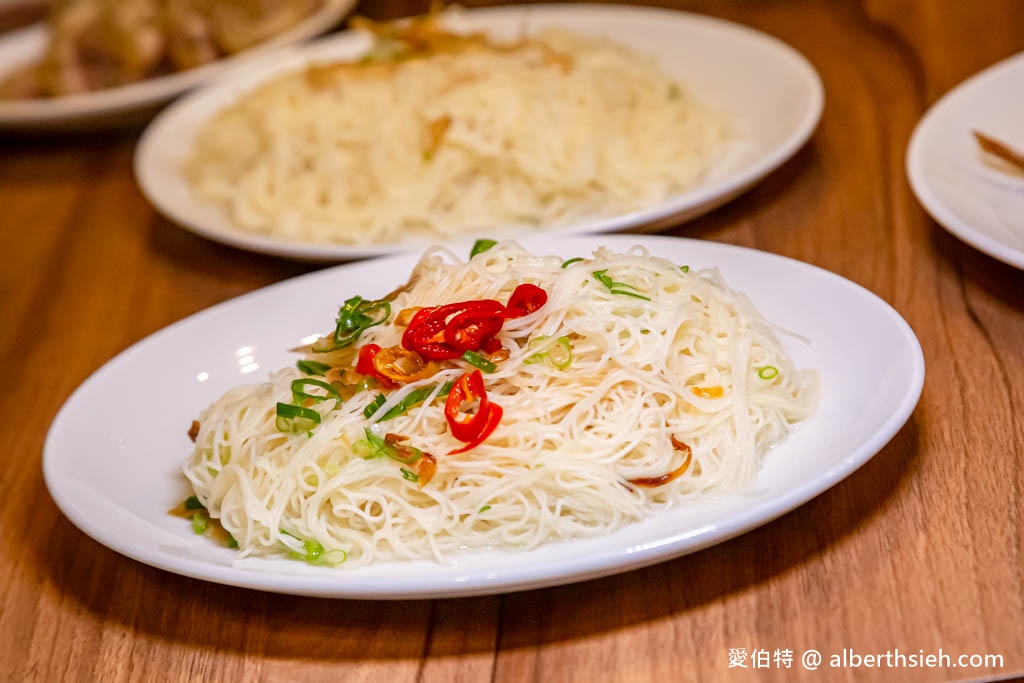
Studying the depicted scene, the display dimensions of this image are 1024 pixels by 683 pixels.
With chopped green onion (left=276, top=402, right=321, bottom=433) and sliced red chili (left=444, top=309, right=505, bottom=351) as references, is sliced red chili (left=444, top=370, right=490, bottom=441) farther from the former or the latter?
chopped green onion (left=276, top=402, right=321, bottom=433)

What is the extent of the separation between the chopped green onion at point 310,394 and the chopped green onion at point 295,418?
0.03 m

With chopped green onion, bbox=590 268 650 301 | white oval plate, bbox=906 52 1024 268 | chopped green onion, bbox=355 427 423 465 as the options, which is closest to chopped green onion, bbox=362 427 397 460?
chopped green onion, bbox=355 427 423 465

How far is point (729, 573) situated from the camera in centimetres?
169

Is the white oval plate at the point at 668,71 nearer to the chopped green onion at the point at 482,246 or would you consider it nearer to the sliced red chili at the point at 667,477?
the chopped green onion at the point at 482,246

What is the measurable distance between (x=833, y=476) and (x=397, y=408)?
0.75m

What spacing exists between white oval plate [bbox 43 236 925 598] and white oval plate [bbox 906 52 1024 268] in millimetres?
371

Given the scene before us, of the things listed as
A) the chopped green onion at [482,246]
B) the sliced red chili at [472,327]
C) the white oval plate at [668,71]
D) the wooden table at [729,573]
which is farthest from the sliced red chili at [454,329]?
the white oval plate at [668,71]

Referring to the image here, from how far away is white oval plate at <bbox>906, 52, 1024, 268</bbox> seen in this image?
7.13 feet

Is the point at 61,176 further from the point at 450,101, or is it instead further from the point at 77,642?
the point at 77,642

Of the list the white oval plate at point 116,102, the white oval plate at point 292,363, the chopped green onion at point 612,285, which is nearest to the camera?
the white oval plate at point 292,363

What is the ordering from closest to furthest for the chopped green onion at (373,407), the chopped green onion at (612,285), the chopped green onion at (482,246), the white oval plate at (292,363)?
the white oval plate at (292,363) < the chopped green onion at (373,407) < the chopped green onion at (612,285) < the chopped green onion at (482,246)

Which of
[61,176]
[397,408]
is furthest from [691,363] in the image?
[61,176]

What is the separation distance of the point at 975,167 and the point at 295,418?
5.73 ft

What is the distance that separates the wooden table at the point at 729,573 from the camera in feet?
5.15
